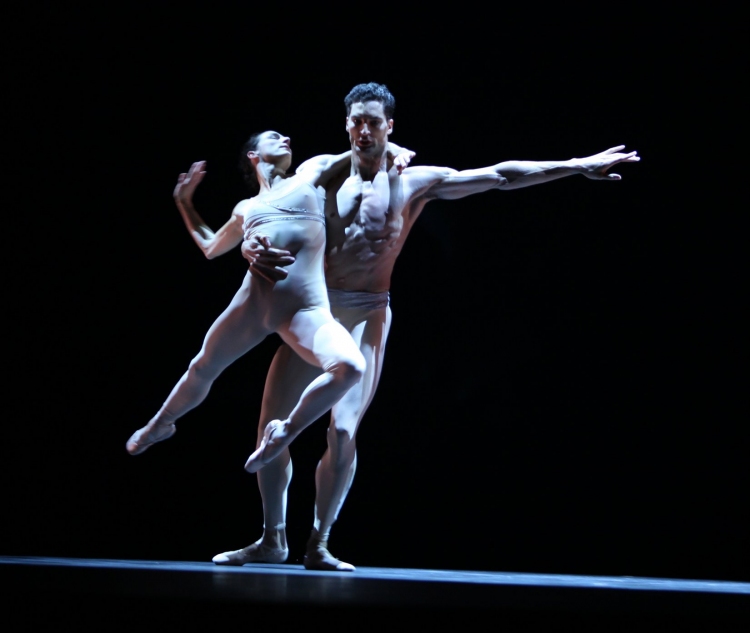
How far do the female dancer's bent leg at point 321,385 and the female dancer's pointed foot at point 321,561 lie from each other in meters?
0.40

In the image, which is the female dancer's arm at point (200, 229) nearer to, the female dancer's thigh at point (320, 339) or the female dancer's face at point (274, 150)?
the female dancer's face at point (274, 150)

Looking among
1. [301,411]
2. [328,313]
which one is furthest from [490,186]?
[301,411]

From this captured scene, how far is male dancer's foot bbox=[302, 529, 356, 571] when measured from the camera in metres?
3.34

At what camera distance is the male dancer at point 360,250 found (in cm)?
349

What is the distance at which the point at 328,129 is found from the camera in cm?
454

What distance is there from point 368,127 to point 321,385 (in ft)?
3.25

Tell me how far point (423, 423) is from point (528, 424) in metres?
0.49

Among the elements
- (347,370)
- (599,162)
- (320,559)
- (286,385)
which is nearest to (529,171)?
(599,162)

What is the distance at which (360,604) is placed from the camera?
245 centimetres

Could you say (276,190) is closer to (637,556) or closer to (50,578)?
(50,578)

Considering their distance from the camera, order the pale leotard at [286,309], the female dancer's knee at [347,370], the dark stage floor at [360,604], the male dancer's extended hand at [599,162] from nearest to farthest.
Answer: the dark stage floor at [360,604]
the female dancer's knee at [347,370]
the pale leotard at [286,309]
the male dancer's extended hand at [599,162]

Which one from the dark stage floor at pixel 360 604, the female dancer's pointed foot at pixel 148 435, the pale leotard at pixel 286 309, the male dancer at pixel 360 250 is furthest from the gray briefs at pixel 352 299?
the dark stage floor at pixel 360 604

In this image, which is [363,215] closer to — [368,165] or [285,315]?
[368,165]

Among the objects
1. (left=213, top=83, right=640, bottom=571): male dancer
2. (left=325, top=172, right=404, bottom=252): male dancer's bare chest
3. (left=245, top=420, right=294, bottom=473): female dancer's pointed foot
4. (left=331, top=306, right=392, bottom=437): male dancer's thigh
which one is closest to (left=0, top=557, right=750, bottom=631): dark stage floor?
(left=245, top=420, right=294, bottom=473): female dancer's pointed foot
